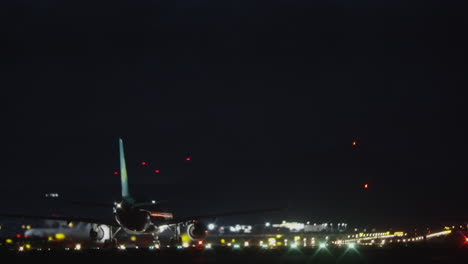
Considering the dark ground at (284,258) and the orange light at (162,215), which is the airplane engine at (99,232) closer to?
the orange light at (162,215)

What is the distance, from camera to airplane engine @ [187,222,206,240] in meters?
81.8

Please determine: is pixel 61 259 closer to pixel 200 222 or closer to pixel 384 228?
pixel 200 222

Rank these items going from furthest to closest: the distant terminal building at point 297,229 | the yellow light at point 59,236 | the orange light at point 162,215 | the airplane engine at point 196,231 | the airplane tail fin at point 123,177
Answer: the distant terminal building at point 297,229 → the yellow light at point 59,236 → the airplane engine at point 196,231 → the orange light at point 162,215 → the airplane tail fin at point 123,177

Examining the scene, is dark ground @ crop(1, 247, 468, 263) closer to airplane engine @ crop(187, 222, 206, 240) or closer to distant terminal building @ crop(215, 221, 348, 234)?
airplane engine @ crop(187, 222, 206, 240)

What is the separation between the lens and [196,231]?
8181cm

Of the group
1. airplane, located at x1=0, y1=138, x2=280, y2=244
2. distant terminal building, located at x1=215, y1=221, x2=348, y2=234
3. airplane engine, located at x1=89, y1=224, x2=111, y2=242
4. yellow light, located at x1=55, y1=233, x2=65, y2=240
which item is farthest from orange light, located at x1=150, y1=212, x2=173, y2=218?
distant terminal building, located at x1=215, y1=221, x2=348, y2=234

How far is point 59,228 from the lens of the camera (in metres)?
104

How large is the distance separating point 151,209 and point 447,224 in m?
62.8

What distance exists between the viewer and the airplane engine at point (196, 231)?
81769 mm

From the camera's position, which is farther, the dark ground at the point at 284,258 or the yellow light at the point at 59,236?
the yellow light at the point at 59,236

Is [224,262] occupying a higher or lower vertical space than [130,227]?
lower

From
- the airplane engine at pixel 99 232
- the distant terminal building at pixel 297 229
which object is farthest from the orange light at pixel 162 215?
the distant terminal building at pixel 297 229

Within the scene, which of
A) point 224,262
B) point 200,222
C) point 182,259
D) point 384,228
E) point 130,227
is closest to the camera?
point 224,262

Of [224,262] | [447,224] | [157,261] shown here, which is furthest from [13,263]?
[447,224]
